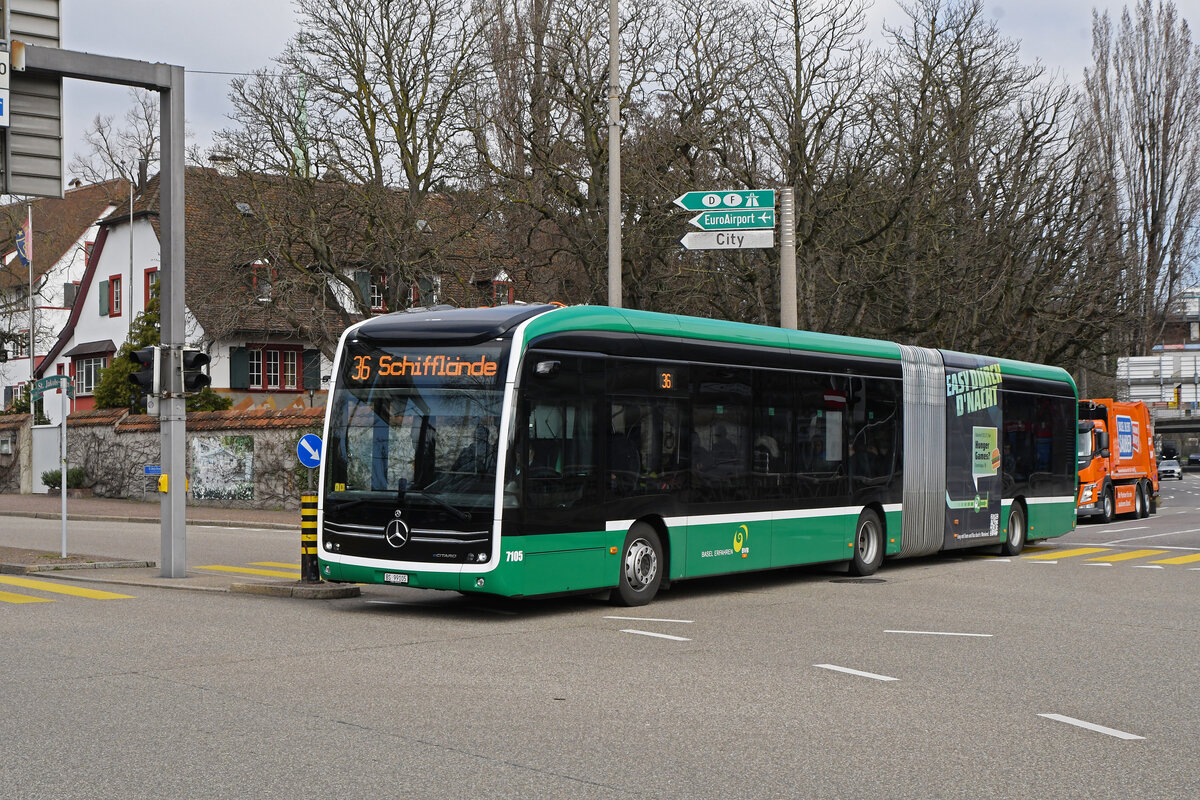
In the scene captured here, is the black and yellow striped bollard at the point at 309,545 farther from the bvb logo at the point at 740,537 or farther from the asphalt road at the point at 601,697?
the bvb logo at the point at 740,537

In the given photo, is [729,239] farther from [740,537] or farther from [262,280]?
[262,280]

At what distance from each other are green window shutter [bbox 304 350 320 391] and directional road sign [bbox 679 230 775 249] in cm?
3551

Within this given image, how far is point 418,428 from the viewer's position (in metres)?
12.9

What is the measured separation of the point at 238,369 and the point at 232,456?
55.4 ft

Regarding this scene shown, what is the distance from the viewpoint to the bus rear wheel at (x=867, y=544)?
1773 cm

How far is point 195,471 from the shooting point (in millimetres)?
37219

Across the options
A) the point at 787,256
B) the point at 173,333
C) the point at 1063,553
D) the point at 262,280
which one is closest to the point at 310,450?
the point at 173,333

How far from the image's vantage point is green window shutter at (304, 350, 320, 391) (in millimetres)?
53469

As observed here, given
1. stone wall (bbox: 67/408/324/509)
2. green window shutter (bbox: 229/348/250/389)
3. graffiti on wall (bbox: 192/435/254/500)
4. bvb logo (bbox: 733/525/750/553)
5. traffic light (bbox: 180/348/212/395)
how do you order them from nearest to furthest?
bvb logo (bbox: 733/525/750/553)
traffic light (bbox: 180/348/212/395)
stone wall (bbox: 67/408/324/509)
graffiti on wall (bbox: 192/435/254/500)
green window shutter (bbox: 229/348/250/389)

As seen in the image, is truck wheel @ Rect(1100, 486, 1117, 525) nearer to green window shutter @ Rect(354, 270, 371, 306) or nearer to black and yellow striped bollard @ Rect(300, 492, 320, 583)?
green window shutter @ Rect(354, 270, 371, 306)

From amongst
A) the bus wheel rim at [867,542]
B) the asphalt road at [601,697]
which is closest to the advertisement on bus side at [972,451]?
the bus wheel rim at [867,542]

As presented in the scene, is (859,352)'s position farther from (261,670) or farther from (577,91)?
(577,91)

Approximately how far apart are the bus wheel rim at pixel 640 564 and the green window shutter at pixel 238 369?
40554 mm

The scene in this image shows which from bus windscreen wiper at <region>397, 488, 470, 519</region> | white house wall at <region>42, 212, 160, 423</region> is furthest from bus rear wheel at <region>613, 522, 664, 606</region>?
Result: white house wall at <region>42, 212, 160, 423</region>
